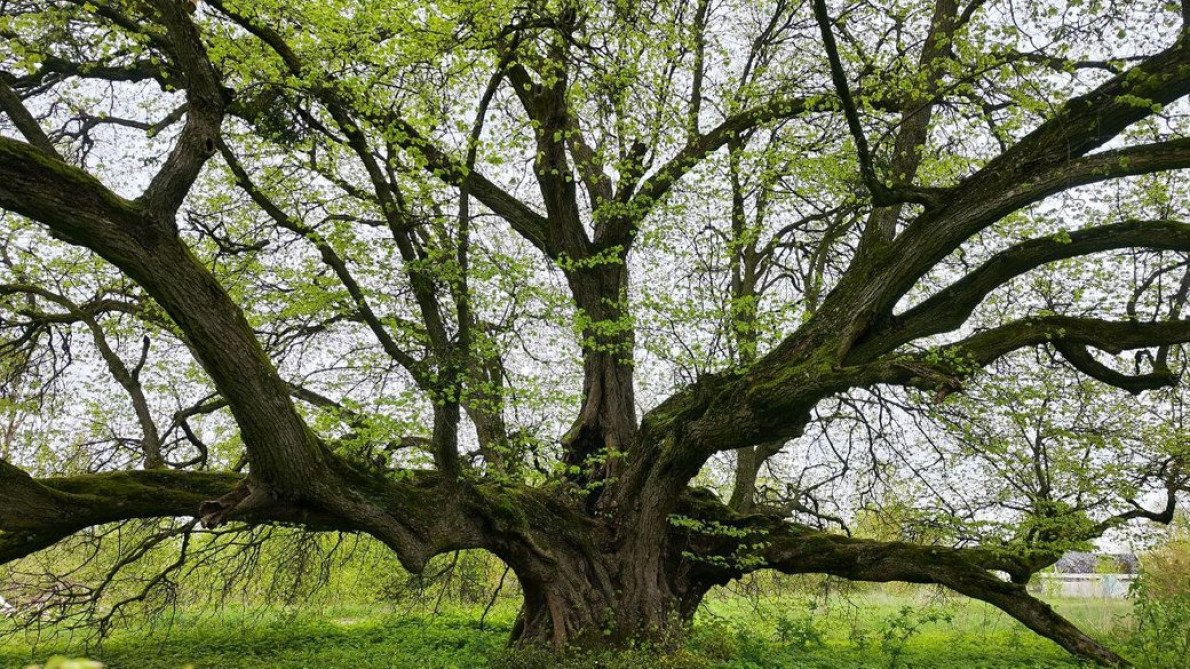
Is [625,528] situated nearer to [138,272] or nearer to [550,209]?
[550,209]

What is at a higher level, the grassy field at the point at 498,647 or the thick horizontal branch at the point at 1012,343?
the thick horizontal branch at the point at 1012,343

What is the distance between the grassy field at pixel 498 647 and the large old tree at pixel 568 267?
79 cm

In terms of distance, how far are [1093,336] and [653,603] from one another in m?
5.60

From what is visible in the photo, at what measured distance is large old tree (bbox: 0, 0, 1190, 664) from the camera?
677 cm

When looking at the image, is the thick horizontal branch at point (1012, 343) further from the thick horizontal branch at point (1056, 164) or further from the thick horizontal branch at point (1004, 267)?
the thick horizontal branch at point (1056, 164)

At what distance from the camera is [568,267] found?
29.8 ft

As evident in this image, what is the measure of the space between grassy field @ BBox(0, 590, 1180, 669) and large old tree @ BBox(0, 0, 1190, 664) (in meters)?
0.79

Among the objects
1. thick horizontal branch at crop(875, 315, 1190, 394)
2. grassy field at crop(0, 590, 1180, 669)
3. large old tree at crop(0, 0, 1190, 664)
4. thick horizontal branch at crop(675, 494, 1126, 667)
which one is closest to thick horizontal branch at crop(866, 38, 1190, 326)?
large old tree at crop(0, 0, 1190, 664)

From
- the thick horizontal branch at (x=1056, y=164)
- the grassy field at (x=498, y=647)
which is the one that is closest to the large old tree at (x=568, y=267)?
the thick horizontal branch at (x=1056, y=164)

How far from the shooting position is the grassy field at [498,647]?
8.96 meters

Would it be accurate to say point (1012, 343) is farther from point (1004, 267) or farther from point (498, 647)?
point (498, 647)

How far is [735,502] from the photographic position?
11273 millimetres

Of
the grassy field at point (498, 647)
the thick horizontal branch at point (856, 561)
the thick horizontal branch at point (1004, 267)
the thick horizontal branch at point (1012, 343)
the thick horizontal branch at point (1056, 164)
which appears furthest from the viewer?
the thick horizontal branch at point (856, 561)

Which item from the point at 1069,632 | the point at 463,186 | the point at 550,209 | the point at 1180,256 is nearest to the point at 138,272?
the point at 463,186
